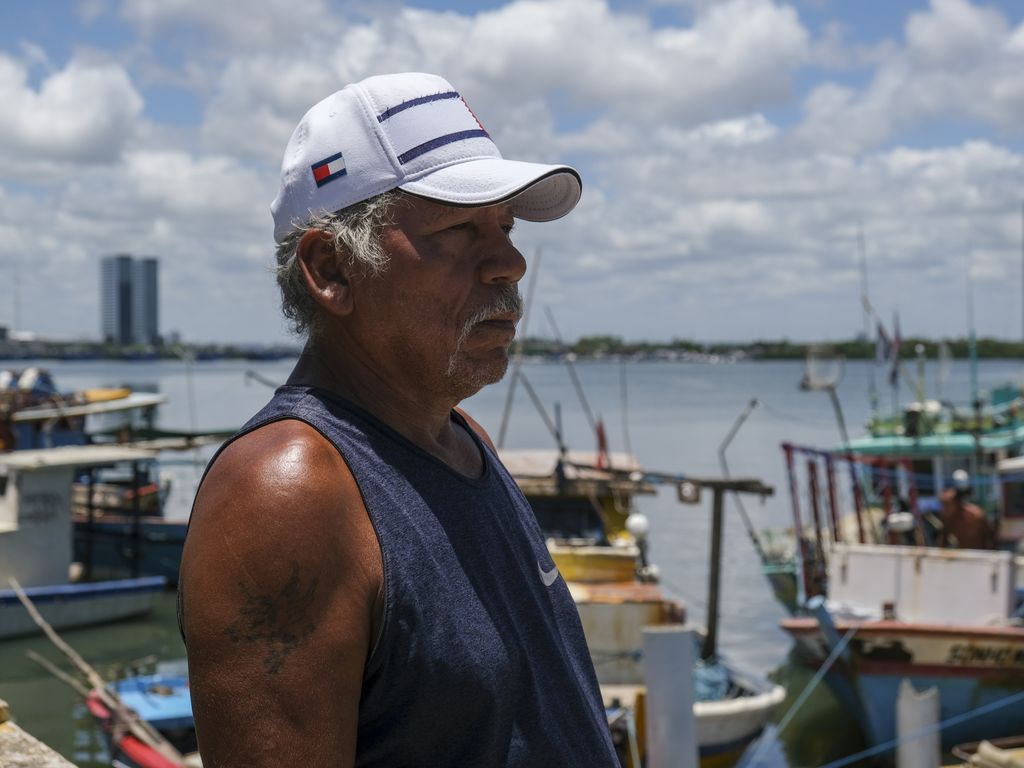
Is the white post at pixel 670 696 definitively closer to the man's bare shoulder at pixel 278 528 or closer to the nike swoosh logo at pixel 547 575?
the nike swoosh logo at pixel 547 575

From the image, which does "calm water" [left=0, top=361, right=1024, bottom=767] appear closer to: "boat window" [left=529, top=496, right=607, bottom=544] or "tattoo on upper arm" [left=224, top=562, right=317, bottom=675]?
"boat window" [left=529, top=496, right=607, bottom=544]

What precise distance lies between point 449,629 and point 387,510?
17 cm

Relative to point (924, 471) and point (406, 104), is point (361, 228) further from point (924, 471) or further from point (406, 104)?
point (924, 471)

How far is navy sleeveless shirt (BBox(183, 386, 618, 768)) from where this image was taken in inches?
54.9

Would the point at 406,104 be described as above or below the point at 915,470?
above

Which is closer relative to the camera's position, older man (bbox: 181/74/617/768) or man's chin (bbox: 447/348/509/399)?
older man (bbox: 181/74/617/768)

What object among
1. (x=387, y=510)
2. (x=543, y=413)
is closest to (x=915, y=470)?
(x=543, y=413)

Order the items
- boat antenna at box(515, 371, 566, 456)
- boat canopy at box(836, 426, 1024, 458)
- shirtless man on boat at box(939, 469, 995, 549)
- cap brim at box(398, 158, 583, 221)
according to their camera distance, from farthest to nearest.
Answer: boat canopy at box(836, 426, 1024, 458), boat antenna at box(515, 371, 566, 456), shirtless man on boat at box(939, 469, 995, 549), cap brim at box(398, 158, 583, 221)

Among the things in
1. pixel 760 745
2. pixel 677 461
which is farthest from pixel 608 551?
pixel 677 461

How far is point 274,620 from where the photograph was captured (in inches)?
51.5

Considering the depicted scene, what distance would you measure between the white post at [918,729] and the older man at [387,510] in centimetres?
853

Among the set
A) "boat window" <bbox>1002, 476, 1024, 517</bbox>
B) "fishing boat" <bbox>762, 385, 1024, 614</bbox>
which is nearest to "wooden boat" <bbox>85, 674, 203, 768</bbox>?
"fishing boat" <bbox>762, 385, 1024, 614</bbox>

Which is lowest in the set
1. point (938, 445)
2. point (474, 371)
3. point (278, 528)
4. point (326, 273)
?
point (938, 445)

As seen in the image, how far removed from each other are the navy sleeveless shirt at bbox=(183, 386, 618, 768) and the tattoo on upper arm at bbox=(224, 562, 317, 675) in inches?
4.4
